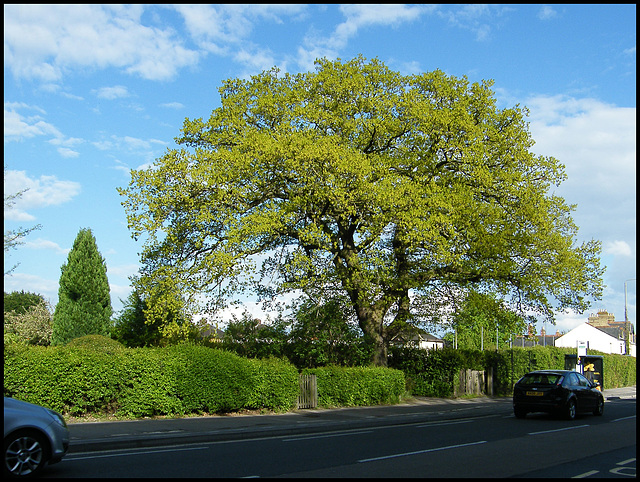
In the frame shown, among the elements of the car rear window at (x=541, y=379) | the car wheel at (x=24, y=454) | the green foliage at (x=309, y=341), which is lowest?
the car wheel at (x=24, y=454)

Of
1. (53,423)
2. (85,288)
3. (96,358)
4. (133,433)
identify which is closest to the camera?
(53,423)

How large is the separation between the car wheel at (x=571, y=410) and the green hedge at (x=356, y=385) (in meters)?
6.87

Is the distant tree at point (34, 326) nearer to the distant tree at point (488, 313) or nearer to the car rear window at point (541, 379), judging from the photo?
the distant tree at point (488, 313)

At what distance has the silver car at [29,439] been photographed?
874 centimetres

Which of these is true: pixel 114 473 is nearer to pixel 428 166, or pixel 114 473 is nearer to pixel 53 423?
pixel 53 423

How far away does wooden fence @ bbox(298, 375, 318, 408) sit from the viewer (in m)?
21.6

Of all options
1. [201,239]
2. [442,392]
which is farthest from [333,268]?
[442,392]

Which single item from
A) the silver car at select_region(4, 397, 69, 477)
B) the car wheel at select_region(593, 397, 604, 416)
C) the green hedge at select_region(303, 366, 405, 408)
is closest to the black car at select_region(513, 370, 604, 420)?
the car wheel at select_region(593, 397, 604, 416)

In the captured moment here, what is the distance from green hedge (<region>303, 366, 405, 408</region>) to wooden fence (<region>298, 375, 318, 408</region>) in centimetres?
27

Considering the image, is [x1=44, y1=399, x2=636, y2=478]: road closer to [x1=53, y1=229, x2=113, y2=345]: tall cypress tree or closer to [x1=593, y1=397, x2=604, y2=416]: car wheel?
[x1=593, y1=397, x2=604, y2=416]: car wheel

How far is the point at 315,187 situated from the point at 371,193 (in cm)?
210

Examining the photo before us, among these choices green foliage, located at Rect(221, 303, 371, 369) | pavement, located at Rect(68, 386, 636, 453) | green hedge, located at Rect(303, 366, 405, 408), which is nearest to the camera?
pavement, located at Rect(68, 386, 636, 453)

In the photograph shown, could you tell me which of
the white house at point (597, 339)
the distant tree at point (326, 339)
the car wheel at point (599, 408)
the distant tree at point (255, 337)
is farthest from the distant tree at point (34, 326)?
the white house at point (597, 339)

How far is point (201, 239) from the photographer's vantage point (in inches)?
907
